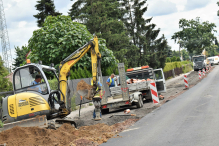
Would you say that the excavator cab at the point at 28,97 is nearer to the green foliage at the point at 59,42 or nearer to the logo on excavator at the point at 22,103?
the logo on excavator at the point at 22,103

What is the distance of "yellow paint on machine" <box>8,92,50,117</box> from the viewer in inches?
358

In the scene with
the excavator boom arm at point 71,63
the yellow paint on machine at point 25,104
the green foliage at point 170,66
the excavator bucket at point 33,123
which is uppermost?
the excavator boom arm at point 71,63

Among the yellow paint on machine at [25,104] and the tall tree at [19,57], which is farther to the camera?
the tall tree at [19,57]

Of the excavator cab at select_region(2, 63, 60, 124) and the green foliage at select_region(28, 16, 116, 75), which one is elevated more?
the green foliage at select_region(28, 16, 116, 75)

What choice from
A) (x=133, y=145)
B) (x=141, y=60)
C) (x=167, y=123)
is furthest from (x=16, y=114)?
(x=141, y=60)

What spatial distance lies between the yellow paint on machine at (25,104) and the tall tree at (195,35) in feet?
258

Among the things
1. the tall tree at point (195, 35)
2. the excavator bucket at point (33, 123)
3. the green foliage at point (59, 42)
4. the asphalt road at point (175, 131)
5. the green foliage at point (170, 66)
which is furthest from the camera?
the tall tree at point (195, 35)

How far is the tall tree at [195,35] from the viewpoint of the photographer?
83.9 metres

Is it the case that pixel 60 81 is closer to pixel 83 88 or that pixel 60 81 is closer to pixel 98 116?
pixel 83 88

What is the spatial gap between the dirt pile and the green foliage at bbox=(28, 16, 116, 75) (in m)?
13.7

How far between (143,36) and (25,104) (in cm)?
3194

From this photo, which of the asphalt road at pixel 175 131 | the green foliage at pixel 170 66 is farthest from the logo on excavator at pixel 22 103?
the green foliage at pixel 170 66

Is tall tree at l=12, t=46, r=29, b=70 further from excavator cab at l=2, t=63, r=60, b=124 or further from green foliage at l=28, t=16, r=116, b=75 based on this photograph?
excavator cab at l=2, t=63, r=60, b=124

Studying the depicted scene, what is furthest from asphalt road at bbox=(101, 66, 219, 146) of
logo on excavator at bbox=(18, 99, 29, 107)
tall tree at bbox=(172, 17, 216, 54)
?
tall tree at bbox=(172, 17, 216, 54)
